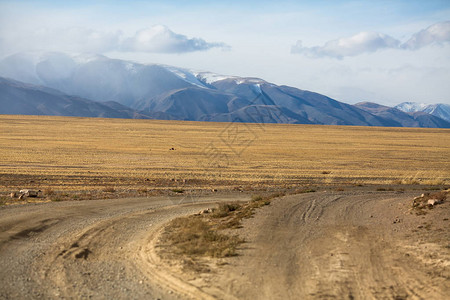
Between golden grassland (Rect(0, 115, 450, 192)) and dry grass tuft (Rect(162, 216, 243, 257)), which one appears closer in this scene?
dry grass tuft (Rect(162, 216, 243, 257))

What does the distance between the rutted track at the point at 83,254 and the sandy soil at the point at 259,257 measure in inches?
1.0

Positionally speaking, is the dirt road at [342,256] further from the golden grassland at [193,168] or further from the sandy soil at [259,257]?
the golden grassland at [193,168]

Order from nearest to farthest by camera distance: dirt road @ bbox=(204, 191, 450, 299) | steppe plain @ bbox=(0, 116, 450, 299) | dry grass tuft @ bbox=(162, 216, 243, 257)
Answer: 1. dirt road @ bbox=(204, 191, 450, 299)
2. steppe plain @ bbox=(0, 116, 450, 299)
3. dry grass tuft @ bbox=(162, 216, 243, 257)

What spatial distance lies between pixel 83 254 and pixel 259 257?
474cm

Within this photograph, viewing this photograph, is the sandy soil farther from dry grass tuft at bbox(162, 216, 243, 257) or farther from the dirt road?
dry grass tuft at bbox(162, 216, 243, 257)

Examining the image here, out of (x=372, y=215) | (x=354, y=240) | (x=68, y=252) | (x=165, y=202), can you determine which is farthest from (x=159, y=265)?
(x=165, y=202)

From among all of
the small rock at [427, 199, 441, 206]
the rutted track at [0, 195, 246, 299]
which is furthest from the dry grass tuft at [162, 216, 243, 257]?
the small rock at [427, 199, 441, 206]

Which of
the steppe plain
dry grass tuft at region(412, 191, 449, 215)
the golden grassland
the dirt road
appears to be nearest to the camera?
the dirt road

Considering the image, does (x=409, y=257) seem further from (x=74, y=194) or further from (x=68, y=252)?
(x=74, y=194)

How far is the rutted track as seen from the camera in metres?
10.1

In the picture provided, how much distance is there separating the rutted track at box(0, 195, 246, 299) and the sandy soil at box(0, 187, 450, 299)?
0.03 metres

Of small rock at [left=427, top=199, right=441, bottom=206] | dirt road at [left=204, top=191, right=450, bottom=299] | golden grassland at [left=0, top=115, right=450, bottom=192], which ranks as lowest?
golden grassland at [left=0, top=115, right=450, bottom=192]

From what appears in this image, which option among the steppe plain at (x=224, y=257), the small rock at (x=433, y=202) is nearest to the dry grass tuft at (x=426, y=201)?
the small rock at (x=433, y=202)

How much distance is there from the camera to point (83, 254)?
13.0 metres
